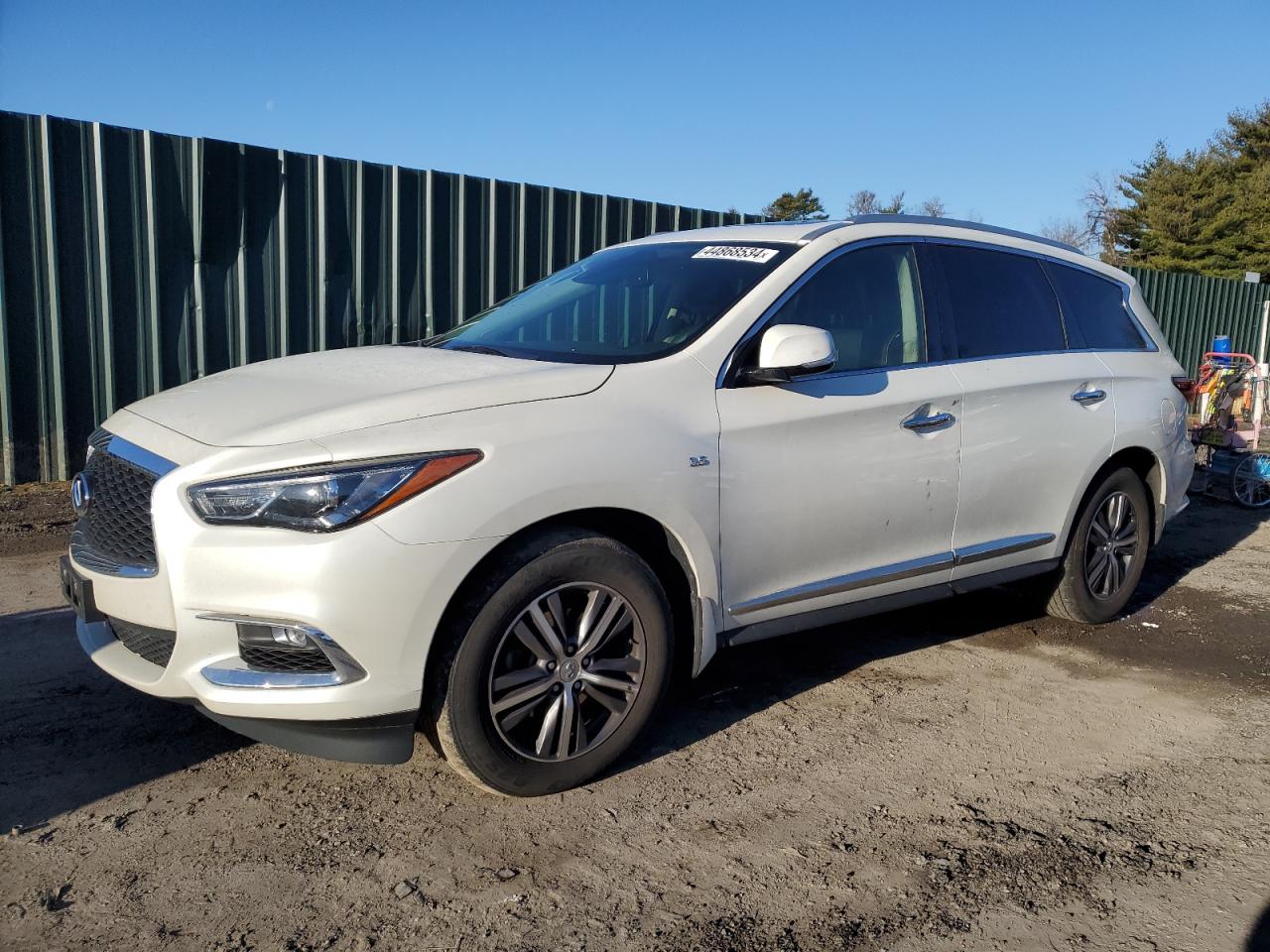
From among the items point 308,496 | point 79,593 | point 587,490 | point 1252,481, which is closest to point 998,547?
point 587,490

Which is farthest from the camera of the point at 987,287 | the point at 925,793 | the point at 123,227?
the point at 123,227

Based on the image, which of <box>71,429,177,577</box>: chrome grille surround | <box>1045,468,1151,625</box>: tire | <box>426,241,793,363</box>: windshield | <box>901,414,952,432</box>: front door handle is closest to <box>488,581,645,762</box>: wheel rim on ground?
<box>426,241,793,363</box>: windshield

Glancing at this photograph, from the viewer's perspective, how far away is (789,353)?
3.49 m

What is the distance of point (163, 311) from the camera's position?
775cm

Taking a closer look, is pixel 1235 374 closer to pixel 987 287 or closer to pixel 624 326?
pixel 987 287

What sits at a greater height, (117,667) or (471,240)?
(471,240)

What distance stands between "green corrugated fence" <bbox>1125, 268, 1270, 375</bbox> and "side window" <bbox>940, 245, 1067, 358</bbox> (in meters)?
14.3

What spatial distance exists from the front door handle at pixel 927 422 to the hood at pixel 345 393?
1.31 metres

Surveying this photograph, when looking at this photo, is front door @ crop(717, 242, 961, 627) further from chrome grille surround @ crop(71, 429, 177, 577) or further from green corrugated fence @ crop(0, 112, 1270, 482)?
green corrugated fence @ crop(0, 112, 1270, 482)

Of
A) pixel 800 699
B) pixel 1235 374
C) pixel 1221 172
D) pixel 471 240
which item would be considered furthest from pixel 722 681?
pixel 1221 172

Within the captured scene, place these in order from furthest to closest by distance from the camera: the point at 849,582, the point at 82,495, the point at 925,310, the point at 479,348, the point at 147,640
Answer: the point at 925,310, the point at 479,348, the point at 849,582, the point at 82,495, the point at 147,640

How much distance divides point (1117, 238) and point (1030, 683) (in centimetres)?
5193

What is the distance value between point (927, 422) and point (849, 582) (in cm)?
71

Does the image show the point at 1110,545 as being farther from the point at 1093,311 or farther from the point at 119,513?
the point at 119,513
